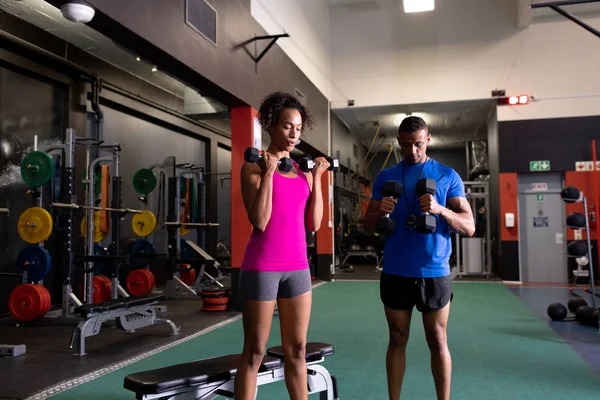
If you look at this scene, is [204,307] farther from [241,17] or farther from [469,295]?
[469,295]

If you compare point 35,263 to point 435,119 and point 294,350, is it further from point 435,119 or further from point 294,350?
point 435,119

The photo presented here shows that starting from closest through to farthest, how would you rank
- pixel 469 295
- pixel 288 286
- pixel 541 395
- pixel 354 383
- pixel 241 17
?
pixel 288 286
pixel 541 395
pixel 354 383
pixel 241 17
pixel 469 295

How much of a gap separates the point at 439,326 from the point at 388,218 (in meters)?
0.46

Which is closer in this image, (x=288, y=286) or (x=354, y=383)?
(x=288, y=286)

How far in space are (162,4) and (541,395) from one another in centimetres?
350

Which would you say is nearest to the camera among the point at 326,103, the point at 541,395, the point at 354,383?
the point at 541,395

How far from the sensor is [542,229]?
8523 mm

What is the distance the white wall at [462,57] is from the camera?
27.6ft

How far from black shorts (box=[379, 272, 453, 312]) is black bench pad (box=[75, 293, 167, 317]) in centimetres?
242

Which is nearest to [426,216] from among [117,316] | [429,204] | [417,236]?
[429,204]

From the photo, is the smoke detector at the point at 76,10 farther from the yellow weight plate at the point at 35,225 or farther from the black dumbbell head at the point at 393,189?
the yellow weight plate at the point at 35,225

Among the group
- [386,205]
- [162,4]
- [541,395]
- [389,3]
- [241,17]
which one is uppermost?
[389,3]

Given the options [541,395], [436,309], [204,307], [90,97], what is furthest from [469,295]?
[90,97]

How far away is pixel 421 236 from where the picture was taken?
6.32 ft
